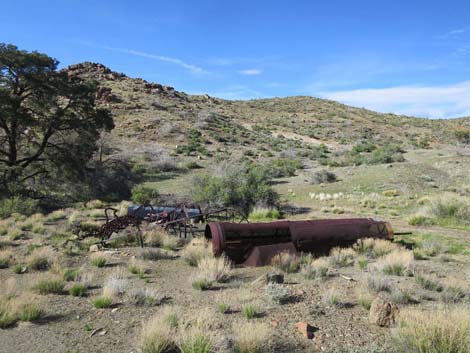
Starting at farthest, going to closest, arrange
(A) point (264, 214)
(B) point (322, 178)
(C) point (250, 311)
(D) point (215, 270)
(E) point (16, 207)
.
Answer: (B) point (322, 178) → (A) point (264, 214) → (E) point (16, 207) → (D) point (215, 270) → (C) point (250, 311)

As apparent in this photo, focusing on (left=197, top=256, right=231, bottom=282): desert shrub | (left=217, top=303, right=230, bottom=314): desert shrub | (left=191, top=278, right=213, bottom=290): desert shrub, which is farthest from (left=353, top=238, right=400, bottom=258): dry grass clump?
(left=217, top=303, right=230, bottom=314): desert shrub

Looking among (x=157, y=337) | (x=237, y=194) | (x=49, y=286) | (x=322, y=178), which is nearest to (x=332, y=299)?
(x=157, y=337)

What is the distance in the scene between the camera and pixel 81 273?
898cm

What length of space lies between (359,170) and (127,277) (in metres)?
26.2

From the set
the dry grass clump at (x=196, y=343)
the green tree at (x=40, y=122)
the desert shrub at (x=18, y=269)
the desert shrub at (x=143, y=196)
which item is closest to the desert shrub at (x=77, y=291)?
the desert shrub at (x=18, y=269)

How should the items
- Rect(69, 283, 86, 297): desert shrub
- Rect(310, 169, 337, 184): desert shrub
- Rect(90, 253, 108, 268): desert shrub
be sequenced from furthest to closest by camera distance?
Rect(310, 169, 337, 184): desert shrub → Rect(90, 253, 108, 268): desert shrub → Rect(69, 283, 86, 297): desert shrub

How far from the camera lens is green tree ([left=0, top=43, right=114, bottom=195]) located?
21.2 m

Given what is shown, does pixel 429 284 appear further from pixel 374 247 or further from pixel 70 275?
pixel 70 275

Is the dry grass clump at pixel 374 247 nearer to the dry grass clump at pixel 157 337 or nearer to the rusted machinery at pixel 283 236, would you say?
the rusted machinery at pixel 283 236

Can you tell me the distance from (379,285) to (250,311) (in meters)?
2.76

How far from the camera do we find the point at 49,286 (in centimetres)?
773

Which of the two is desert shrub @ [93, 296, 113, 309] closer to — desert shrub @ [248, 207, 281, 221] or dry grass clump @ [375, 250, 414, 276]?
dry grass clump @ [375, 250, 414, 276]

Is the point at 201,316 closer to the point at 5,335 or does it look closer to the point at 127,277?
the point at 5,335

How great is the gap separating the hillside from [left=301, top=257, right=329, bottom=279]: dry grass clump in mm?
31296
